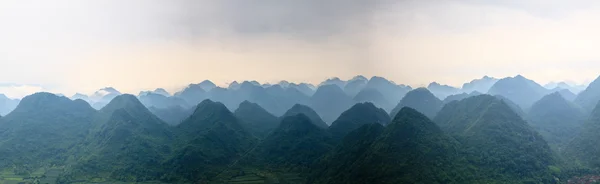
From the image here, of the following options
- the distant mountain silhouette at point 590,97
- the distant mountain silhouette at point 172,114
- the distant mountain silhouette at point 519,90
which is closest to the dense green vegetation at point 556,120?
the distant mountain silhouette at point 590,97

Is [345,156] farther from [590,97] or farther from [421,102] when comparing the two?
[590,97]

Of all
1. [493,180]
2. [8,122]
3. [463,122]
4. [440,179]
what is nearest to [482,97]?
[463,122]

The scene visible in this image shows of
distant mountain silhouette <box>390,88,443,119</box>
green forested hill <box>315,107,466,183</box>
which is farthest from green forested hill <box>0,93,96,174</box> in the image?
distant mountain silhouette <box>390,88,443,119</box>

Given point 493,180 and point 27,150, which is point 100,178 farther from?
point 493,180

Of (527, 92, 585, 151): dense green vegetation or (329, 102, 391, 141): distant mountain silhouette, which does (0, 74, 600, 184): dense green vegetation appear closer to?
(527, 92, 585, 151): dense green vegetation

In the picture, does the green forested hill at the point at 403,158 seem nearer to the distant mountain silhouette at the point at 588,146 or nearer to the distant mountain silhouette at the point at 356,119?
the distant mountain silhouette at the point at 588,146
